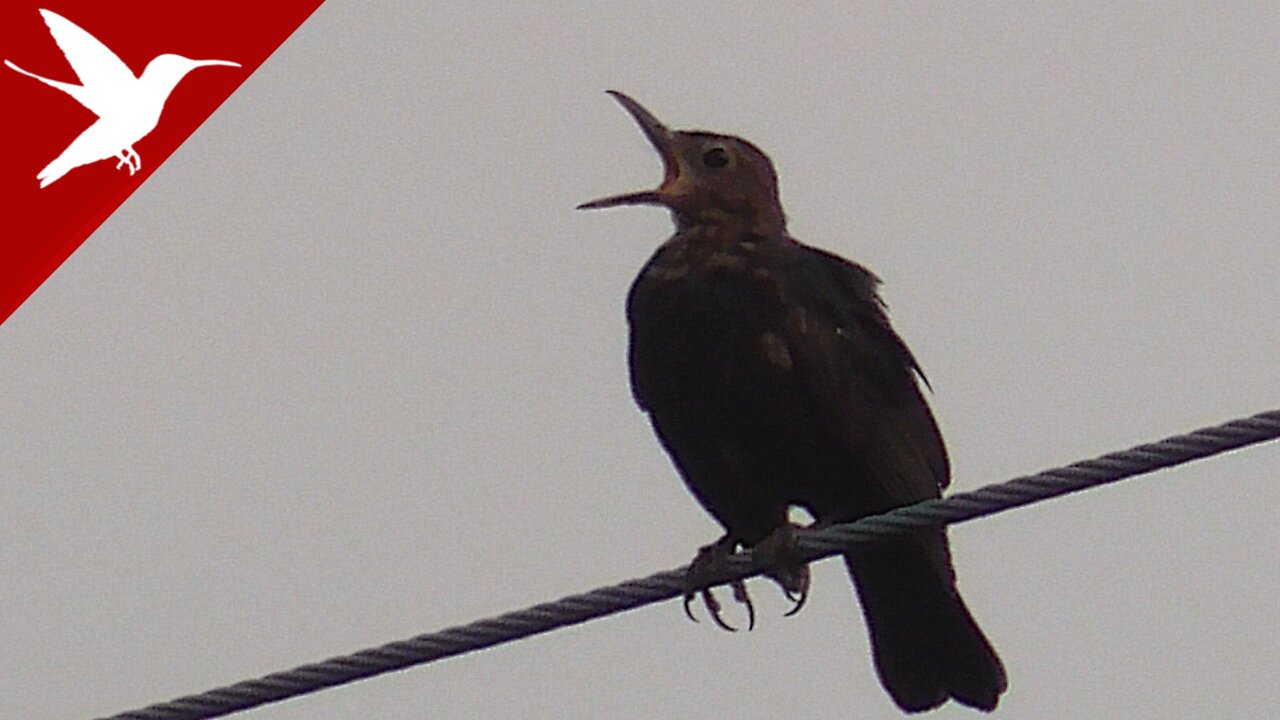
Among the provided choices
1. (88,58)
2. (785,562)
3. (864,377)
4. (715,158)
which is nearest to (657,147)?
(715,158)

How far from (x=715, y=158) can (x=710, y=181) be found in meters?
0.13

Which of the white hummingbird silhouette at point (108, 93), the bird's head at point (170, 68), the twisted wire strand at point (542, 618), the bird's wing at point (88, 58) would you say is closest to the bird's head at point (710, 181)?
the twisted wire strand at point (542, 618)

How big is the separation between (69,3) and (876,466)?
440cm

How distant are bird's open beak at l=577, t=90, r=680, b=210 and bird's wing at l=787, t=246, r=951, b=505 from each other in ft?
1.52

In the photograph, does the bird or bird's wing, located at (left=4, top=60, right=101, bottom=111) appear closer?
the bird

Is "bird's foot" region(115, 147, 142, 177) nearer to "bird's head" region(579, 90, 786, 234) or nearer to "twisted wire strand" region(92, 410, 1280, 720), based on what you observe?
"bird's head" region(579, 90, 786, 234)

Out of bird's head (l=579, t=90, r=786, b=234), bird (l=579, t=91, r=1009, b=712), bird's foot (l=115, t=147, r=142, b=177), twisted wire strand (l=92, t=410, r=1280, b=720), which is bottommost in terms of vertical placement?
twisted wire strand (l=92, t=410, r=1280, b=720)

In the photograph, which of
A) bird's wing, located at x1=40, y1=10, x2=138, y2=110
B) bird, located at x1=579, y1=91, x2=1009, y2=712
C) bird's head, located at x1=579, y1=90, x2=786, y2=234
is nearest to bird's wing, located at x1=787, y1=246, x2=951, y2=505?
bird, located at x1=579, y1=91, x2=1009, y2=712

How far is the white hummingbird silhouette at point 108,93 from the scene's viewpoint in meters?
9.40

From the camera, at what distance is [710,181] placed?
7.00 metres

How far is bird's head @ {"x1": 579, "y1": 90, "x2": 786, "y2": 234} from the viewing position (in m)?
6.91

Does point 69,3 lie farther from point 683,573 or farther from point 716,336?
point 683,573

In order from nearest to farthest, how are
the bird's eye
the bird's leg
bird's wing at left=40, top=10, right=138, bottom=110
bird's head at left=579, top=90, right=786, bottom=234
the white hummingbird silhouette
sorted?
1. the bird's leg
2. bird's head at left=579, top=90, right=786, bottom=234
3. the bird's eye
4. the white hummingbird silhouette
5. bird's wing at left=40, top=10, right=138, bottom=110

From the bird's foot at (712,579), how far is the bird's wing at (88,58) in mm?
3858
